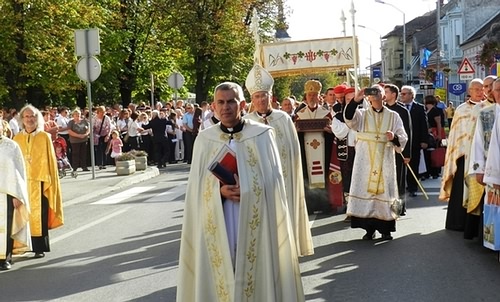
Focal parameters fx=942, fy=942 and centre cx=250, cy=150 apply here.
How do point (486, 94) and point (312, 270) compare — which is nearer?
point (312, 270)

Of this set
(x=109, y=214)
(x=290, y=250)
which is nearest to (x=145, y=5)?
(x=109, y=214)

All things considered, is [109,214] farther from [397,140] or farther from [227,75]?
[227,75]

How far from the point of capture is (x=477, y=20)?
80812 mm

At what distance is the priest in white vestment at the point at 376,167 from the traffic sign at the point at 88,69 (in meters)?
10.8

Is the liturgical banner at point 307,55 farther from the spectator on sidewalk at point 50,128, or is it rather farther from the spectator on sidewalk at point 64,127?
the spectator on sidewalk at point 64,127

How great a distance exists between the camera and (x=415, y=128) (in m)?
16.8

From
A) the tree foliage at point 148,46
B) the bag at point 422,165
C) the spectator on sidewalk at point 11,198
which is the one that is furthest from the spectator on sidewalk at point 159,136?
the spectator on sidewalk at point 11,198

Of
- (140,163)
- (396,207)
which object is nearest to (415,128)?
(396,207)

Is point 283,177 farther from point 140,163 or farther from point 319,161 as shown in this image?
point 140,163

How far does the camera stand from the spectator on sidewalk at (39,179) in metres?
11.0

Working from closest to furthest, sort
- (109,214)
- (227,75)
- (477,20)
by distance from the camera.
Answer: (109,214), (227,75), (477,20)

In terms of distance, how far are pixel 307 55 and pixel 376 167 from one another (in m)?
8.62

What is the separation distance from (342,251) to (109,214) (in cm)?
574

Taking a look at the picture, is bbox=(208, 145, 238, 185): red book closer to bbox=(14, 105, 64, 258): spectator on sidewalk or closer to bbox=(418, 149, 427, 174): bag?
bbox=(14, 105, 64, 258): spectator on sidewalk
